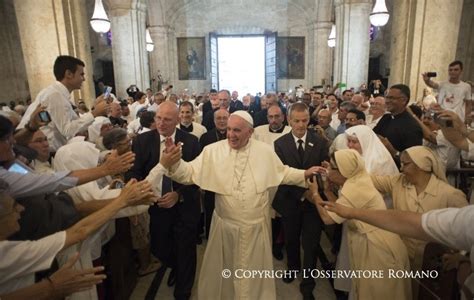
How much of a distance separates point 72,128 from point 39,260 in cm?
273

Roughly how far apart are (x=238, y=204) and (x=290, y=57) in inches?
801

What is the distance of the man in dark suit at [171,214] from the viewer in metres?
3.72

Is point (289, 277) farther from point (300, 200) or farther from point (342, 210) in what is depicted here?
point (342, 210)

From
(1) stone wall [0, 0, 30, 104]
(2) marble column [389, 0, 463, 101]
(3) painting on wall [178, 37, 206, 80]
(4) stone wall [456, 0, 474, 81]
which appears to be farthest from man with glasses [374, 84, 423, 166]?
(3) painting on wall [178, 37, 206, 80]

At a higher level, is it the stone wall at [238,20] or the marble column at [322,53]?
the stone wall at [238,20]

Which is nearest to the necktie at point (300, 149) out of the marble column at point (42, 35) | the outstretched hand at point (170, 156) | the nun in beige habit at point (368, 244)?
the nun in beige habit at point (368, 244)

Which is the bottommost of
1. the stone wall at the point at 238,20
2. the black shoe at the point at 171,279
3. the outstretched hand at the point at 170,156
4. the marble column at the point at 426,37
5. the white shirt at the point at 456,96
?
the black shoe at the point at 171,279

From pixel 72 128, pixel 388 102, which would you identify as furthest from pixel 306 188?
pixel 72 128

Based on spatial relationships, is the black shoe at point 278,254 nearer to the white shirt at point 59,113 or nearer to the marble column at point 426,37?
the white shirt at point 59,113

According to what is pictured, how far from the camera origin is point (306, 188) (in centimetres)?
377

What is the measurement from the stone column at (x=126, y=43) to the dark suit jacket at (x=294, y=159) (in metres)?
10.1

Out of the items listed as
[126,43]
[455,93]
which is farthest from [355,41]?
[126,43]

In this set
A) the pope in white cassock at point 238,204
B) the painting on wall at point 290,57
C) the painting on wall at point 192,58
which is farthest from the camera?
the painting on wall at point 192,58

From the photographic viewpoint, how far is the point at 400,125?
448cm
